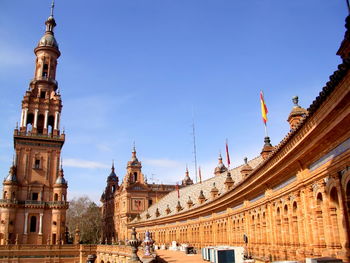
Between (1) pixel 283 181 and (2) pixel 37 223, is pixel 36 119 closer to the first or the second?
(2) pixel 37 223

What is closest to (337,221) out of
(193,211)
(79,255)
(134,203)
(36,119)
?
(193,211)

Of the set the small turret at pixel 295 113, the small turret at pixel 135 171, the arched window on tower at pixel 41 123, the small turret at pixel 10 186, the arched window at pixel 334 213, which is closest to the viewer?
the arched window at pixel 334 213

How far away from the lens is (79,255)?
63.1 metres

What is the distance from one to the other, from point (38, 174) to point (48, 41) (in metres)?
31.8

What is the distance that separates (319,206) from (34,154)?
67.3m

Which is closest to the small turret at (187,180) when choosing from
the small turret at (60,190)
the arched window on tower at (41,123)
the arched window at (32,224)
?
the small turret at (60,190)

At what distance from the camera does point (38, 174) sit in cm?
7181

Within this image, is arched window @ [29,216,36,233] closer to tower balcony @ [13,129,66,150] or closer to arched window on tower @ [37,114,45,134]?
tower balcony @ [13,129,66,150]

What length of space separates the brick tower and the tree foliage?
2640cm

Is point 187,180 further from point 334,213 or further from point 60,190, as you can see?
point 334,213

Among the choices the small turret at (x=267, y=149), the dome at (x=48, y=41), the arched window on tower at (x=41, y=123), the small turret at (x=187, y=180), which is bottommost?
the small turret at (x=267, y=149)

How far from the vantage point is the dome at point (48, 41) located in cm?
8324

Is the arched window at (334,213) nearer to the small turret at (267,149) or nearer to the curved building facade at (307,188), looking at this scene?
the curved building facade at (307,188)

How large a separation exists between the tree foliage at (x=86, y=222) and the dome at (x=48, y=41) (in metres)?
45.3
